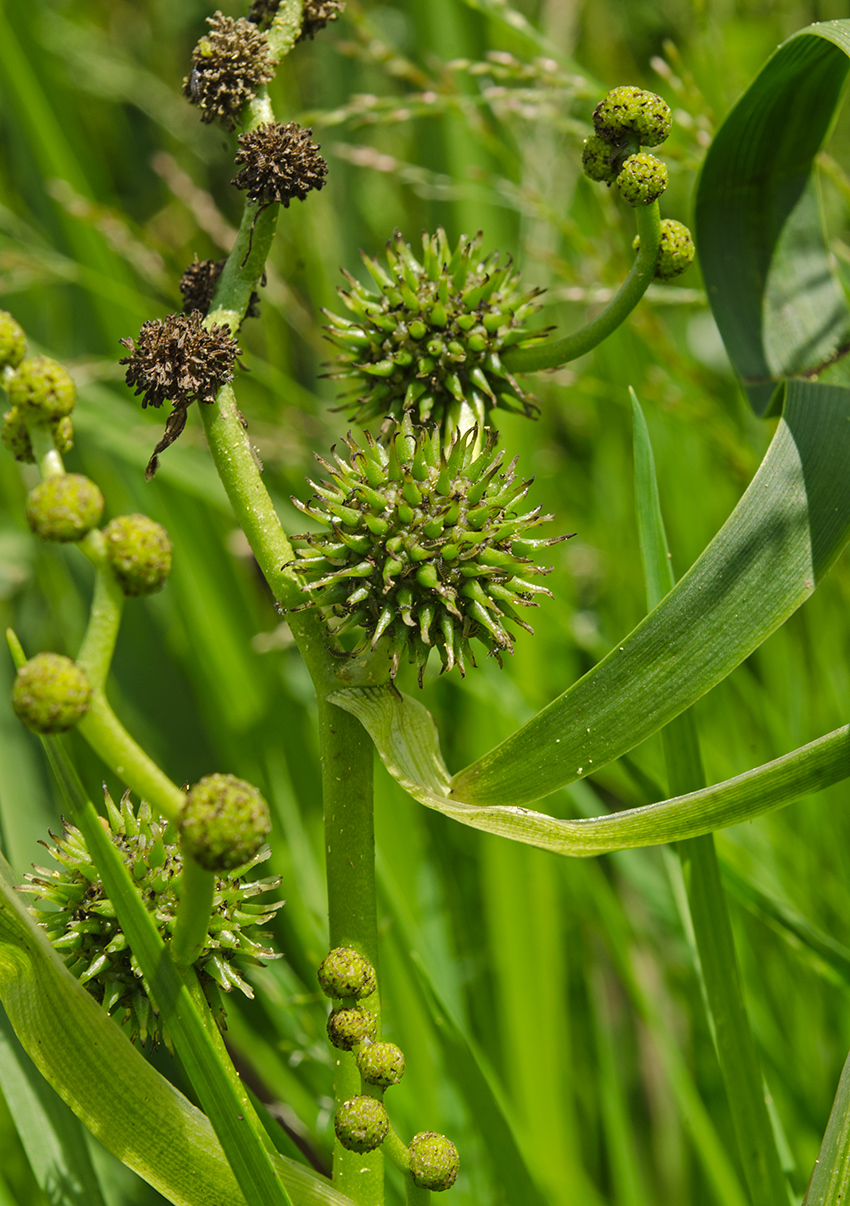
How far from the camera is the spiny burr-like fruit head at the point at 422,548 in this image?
1.12 m

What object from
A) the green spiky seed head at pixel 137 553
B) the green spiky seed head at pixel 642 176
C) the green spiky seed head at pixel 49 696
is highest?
the green spiky seed head at pixel 642 176

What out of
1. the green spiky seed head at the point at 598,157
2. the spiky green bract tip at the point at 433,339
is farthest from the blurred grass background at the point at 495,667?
the green spiky seed head at the point at 598,157

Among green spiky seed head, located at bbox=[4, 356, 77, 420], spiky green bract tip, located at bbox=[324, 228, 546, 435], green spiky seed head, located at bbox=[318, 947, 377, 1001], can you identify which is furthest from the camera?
spiky green bract tip, located at bbox=[324, 228, 546, 435]

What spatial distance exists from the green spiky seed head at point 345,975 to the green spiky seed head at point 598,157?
907mm

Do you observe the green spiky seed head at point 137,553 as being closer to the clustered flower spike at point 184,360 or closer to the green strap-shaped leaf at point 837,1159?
the clustered flower spike at point 184,360

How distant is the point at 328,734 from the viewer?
1.08 m

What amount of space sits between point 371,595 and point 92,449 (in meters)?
2.21

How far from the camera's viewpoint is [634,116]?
1139mm

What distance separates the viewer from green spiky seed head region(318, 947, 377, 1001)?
0.96 metres

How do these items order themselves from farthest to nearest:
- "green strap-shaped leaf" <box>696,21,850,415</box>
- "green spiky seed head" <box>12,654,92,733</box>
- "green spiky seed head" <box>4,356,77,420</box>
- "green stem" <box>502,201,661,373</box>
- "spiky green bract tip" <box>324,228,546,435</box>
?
1. "green strap-shaped leaf" <box>696,21,850,415</box>
2. "spiky green bract tip" <box>324,228,546,435</box>
3. "green stem" <box>502,201,661,373</box>
4. "green spiky seed head" <box>4,356,77,420</box>
5. "green spiky seed head" <box>12,654,92,733</box>

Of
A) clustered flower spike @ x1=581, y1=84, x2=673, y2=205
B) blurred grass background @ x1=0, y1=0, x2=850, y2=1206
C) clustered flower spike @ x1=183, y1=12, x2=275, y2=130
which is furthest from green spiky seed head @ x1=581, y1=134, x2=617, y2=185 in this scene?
blurred grass background @ x1=0, y1=0, x2=850, y2=1206

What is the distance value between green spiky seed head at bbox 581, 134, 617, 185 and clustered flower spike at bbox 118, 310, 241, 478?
47 centimetres

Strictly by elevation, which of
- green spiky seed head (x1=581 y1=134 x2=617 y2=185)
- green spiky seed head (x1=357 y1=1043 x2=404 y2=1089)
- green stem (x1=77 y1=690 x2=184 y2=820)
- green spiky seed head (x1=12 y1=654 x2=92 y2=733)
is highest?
green spiky seed head (x1=581 y1=134 x2=617 y2=185)

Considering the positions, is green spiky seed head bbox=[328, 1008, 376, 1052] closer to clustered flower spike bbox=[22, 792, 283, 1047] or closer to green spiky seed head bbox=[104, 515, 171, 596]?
clustered flower spike bbox=[22, 792, 283, 1047]
